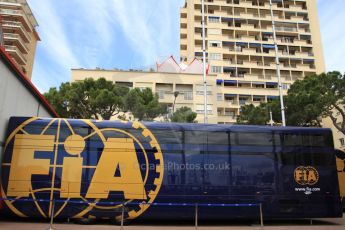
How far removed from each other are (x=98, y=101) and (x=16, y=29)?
35166 millimetres

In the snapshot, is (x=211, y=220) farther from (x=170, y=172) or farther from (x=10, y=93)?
(x=10, y=93)

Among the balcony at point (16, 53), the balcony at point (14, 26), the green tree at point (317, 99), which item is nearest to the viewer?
the green tree at point (317, 99)

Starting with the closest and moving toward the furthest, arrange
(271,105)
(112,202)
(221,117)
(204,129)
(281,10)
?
(112,202) → (204,129) → (271,105) → (221,117) → (281,10)

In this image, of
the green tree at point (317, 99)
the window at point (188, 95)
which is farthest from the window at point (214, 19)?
the green tree at point (317, 99)

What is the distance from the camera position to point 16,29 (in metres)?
51.9

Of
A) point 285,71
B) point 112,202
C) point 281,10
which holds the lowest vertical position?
point 112,202

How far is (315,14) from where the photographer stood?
198 feet

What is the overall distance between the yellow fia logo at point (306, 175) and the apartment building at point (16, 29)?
48.5 metres

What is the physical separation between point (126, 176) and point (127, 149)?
894 mm

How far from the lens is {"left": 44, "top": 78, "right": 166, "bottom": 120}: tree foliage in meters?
26.7

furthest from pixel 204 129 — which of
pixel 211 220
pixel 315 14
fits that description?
pixel 315 14

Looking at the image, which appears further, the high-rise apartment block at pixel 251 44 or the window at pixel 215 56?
the window at pixel 215 56

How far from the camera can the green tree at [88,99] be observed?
26.6 metres

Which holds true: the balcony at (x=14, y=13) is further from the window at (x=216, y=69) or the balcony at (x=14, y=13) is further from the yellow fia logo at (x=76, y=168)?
the yellow fia logo at (x=76, y=168)
